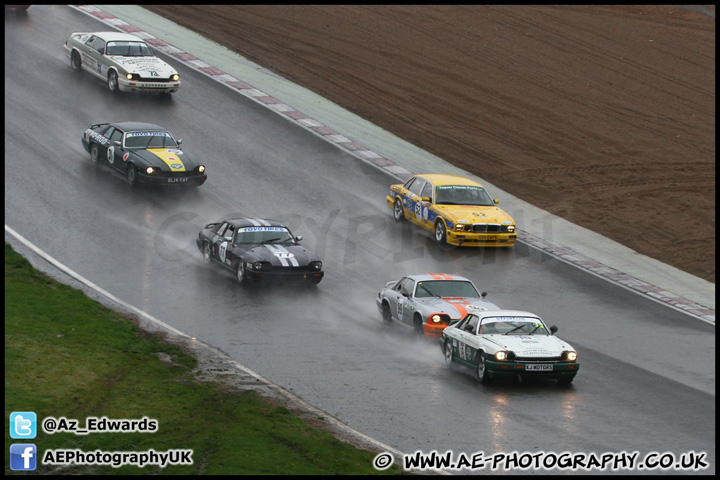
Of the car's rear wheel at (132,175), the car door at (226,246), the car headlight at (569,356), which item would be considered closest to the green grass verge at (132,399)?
the car door at (226,246)

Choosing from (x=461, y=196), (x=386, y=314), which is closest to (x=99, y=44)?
(x=461, y=196)

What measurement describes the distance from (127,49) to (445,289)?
17823 mm

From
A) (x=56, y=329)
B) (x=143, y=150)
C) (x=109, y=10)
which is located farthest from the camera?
(x=109, y=10)

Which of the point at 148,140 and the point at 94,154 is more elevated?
the point at 148,140

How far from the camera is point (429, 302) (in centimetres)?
2034

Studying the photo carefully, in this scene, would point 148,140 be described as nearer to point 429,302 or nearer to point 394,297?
point 394,297

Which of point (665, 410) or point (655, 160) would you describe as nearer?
point (665, 410)

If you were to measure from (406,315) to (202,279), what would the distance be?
5138mm

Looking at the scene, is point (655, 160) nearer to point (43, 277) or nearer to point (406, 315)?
point (406, 315)

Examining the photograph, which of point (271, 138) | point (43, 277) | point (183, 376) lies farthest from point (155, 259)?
point (271, 138)

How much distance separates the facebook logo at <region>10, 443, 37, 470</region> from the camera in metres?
11.8

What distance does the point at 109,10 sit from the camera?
42.2 metres

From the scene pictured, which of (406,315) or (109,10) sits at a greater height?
(109,10)

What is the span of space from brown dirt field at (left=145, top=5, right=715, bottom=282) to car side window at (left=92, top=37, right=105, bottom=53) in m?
6.72
